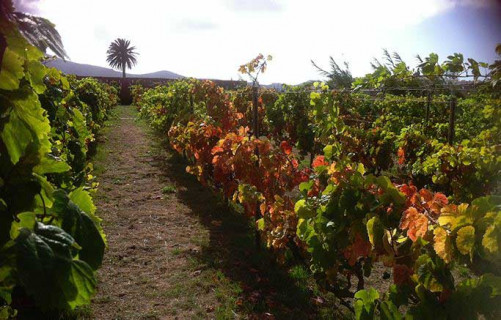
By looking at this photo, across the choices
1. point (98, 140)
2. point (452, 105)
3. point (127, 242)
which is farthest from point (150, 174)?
point (452, 105)

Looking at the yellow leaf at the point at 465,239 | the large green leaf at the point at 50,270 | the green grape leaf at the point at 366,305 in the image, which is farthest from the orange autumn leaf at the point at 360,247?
the large green leaf at the point at 50,270

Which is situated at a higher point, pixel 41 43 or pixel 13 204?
pixel 41 43

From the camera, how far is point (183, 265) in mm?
4430

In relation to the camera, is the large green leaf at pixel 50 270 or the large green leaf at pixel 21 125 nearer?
the large green leaf at pixel 50 270

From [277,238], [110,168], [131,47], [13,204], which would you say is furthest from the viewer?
Answer: [131,47]

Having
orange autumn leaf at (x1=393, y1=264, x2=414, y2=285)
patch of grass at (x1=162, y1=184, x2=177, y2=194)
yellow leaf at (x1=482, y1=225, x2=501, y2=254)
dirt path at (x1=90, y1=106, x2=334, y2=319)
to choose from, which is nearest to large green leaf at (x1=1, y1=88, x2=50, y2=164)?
yellow leaf at (x1=482, y1=225, x2=501, y2=254)

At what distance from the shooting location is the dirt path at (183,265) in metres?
3.61

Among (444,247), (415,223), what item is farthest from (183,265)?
(444,247)

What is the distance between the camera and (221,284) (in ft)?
13.2

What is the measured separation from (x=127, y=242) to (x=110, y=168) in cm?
435

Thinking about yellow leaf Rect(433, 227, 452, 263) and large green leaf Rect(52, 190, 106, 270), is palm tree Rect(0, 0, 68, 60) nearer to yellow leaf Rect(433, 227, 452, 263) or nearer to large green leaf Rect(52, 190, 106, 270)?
large green leaf Rect(52, 190, 106, 270)

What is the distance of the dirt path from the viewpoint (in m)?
3.61

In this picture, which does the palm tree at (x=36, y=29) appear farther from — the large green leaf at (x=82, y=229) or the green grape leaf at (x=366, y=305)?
the green grape leaf at (x=366, y=305)

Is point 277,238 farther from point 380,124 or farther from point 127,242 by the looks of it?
point 380,124
